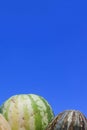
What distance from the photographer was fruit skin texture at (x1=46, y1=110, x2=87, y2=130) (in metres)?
5.34

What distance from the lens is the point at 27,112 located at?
6.56 meters

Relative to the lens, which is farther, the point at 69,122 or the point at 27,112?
the point at 27,112

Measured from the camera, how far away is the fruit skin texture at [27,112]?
6398mm

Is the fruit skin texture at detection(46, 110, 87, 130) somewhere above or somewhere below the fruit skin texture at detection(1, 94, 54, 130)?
below

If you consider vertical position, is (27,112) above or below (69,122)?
above

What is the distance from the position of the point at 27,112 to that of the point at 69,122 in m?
1.27

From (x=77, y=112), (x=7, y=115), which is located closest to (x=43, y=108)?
(x=7, y=115)

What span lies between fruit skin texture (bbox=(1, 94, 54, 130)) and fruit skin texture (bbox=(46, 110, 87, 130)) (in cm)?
101

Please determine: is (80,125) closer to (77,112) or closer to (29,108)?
(77,112)

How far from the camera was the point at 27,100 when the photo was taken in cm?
691

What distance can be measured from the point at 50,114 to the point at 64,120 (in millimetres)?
1405

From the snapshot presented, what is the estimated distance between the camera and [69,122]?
5422mm

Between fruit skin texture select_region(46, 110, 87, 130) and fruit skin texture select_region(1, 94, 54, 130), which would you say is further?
fruit skin texture select_region(1, 94, 54, 130)

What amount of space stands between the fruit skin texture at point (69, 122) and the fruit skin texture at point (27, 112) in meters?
1.01
